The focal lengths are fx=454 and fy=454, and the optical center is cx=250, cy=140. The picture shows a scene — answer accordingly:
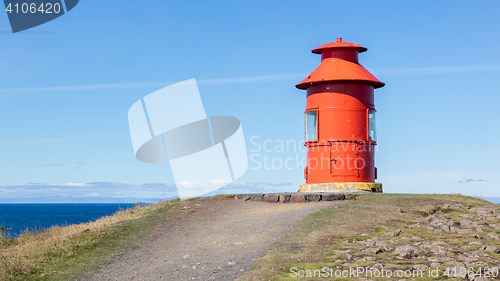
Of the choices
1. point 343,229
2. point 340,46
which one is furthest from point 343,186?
point 343,229

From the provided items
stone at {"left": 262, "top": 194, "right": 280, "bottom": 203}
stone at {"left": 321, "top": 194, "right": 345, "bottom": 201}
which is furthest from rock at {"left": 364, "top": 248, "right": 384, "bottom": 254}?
stone at {"left": 262, "top": 194, "right": 280, "bottom": 203}

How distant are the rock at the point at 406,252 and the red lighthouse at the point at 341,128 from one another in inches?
357

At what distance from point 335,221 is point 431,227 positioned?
254 cm

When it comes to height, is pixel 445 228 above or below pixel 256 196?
below

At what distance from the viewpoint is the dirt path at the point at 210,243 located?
31.6 ft

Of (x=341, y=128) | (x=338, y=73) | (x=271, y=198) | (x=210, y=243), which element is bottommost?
(x=210, y=243)

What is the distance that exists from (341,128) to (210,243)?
9139 millimetres

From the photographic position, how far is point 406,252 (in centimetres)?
954

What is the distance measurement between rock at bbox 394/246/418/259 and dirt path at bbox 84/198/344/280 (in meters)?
2.96

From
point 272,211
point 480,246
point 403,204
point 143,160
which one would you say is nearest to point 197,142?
point 143,160

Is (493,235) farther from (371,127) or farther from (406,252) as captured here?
(371,127)

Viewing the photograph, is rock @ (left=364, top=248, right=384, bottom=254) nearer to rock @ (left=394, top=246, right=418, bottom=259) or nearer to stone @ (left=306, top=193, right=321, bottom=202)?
rock @ (left=394, top=246, right=418, bottom=259)

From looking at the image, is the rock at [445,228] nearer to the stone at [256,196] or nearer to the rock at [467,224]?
the rock at [467,224]

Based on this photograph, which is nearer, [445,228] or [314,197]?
[445,228]
